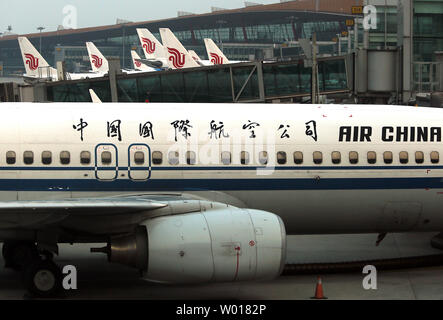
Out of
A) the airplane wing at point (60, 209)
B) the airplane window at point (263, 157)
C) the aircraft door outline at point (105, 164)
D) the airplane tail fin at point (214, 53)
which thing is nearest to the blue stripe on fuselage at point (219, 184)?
the aircraft door outline at point (105, 164)

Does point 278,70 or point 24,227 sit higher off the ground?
point 278,70

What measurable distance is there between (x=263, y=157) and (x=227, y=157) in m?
0.82

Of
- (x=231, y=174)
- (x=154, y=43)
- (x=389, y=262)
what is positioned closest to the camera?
(x=231, y=174)

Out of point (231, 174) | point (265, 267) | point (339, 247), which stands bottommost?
point (339, 247)

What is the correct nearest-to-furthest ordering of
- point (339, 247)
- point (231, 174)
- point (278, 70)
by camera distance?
point (231, 174), point (339, 247), point (278, 70)

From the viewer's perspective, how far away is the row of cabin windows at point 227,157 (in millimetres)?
16109

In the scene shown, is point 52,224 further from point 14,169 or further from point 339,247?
point 339,247

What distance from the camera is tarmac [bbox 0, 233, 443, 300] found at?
16.1m

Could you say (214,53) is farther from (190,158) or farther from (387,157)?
(190,158)

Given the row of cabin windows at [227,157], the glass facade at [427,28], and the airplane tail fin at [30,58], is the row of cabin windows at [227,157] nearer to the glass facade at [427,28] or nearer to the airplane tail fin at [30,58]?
the glass facade at [427,28]
